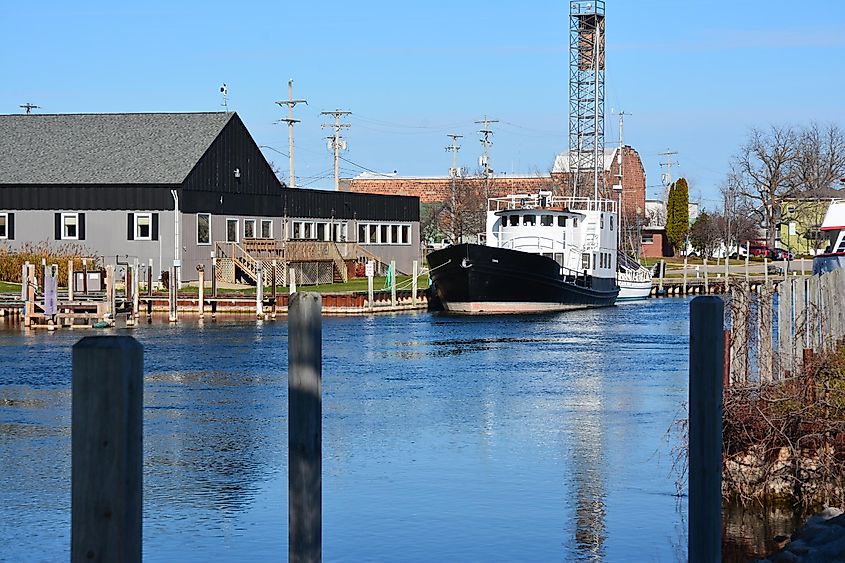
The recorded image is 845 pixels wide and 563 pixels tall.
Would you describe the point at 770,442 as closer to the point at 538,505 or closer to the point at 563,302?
the point at 538,505

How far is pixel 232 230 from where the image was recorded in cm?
6369

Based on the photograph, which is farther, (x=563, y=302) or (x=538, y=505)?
(x=563, y=302)

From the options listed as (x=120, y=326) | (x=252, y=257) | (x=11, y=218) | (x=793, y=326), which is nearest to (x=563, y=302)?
(x=252, y=257)

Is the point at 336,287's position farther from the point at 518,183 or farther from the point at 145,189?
the point at 518,183

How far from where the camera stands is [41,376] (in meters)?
27.3

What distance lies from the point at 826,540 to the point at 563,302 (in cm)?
4644

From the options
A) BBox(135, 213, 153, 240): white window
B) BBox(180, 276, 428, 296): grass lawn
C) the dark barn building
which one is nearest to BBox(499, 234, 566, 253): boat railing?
BBox(180, 276, 428, 296): grass lawn

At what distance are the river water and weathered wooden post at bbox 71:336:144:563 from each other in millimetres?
7595

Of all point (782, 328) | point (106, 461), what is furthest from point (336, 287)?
point (106, 461)

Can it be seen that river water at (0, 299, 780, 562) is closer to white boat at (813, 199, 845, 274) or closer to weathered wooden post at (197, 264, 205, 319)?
white boat at (813, 199, 845, 274)

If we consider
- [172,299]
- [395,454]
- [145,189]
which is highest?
[145,189]

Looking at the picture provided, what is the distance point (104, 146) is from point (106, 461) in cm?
6076

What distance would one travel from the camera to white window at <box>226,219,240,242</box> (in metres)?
63.0

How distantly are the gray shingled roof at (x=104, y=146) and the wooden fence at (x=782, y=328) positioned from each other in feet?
148
